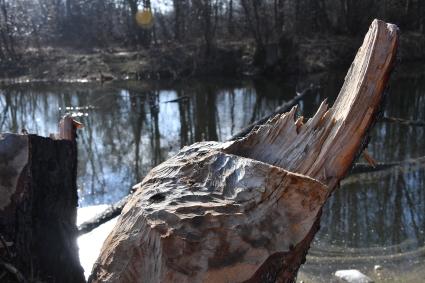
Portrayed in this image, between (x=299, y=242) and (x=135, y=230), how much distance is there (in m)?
0.66

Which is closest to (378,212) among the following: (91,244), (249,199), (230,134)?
(91,244)

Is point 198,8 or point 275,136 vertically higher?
point 198,8

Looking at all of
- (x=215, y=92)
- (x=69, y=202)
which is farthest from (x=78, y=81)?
(x=69, y=202)

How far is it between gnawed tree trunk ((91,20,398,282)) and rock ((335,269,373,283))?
128 inches

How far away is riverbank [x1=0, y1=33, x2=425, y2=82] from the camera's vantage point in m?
23.7

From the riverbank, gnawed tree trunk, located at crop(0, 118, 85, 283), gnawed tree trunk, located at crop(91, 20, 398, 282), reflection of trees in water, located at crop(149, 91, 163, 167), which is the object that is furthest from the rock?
the riverbank

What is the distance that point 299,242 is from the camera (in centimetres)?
185

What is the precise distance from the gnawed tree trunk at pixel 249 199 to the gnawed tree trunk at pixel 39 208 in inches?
12.9

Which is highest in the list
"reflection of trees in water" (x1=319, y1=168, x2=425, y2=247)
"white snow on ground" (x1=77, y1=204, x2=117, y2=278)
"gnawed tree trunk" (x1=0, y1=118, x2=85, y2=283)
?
"gnawed tree trunk" (x1=0, y1=118, x2=85, y2=283)

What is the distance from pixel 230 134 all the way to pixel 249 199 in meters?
9.93

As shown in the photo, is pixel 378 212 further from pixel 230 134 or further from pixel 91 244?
pixel 230 134

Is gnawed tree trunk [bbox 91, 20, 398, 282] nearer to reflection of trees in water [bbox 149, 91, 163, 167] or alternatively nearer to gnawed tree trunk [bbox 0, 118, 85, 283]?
gnawed tree trunk [bbox 0, 118, 85, 283]

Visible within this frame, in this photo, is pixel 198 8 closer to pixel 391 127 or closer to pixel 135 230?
pixel 391 127

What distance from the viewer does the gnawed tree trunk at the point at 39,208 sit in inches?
85.4
